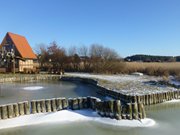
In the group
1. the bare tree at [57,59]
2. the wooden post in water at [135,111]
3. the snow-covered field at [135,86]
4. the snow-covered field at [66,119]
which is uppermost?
the bare tree at [57,59]

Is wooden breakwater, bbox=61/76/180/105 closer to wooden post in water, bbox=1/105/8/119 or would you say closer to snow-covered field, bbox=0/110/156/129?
snow-covered field, bbox=0/110/156/129

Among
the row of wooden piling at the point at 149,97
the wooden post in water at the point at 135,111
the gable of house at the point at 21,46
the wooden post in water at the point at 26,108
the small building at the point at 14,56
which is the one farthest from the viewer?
the gable of house at the point at 21,46

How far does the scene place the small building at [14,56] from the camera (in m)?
39.1

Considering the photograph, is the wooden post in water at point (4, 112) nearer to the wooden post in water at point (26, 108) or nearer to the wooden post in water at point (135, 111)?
the wooden post in water at point (26, 108)

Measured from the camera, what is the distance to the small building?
128 feet

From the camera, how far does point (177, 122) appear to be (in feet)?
32.1

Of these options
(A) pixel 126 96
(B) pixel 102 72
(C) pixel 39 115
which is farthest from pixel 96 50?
(C) pixel 39 115

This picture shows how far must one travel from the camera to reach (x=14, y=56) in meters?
38.7

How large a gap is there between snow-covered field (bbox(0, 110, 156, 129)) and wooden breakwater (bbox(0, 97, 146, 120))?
1.04 ft

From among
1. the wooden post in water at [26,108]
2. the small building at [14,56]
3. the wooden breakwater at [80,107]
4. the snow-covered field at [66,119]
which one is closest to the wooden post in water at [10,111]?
the wooden breakwater at [80,107]

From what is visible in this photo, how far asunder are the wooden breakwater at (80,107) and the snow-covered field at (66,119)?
0.32 meters

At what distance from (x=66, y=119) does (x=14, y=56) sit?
31095 millimetres

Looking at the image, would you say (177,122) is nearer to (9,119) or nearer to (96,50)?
(9,119)

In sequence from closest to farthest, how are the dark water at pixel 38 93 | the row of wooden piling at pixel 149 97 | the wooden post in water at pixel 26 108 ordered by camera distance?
the wooden post in water at pixel 26 108 < the row of wooden piling at pixel 149 97 < the dark water at pixel 38 93
